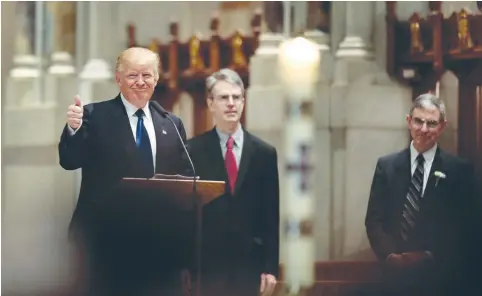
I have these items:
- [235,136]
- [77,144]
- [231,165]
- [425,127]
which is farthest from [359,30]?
[77,144]

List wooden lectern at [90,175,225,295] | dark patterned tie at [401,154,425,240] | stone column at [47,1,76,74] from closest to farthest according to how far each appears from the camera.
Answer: wooden lectern at [90,175,225,295], dark patterned tie at [401,154,425,240], stone column at [47,1,76,74]

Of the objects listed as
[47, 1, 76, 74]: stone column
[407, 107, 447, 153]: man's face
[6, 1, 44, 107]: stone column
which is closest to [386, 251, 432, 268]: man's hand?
[407, 107, 447, 153]: man's face

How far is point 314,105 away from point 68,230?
1.35 m

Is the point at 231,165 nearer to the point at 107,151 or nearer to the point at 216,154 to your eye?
the point at 216,154

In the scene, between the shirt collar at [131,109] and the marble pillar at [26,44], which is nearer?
the shirt collar at [131,109]

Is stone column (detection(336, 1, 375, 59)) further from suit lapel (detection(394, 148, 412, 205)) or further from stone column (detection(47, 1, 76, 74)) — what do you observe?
stone column (detection(47, 1, 76, 74))

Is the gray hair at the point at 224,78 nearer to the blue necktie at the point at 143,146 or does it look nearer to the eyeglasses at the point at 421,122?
the blue necktie at the point at 143,146

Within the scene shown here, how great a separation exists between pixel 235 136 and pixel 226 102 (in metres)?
0.17

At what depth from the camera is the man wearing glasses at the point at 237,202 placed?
184 inches

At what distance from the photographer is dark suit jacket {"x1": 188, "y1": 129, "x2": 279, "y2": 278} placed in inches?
184

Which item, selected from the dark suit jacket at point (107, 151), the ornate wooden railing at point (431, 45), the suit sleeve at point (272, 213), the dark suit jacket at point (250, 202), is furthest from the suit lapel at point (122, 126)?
the ornate wooden railing at point (431, 45)

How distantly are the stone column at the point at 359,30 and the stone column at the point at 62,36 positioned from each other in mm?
1337

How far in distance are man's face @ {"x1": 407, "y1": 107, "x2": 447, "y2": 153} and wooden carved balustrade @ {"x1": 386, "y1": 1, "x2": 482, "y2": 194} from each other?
9cm

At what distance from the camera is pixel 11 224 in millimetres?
4793
